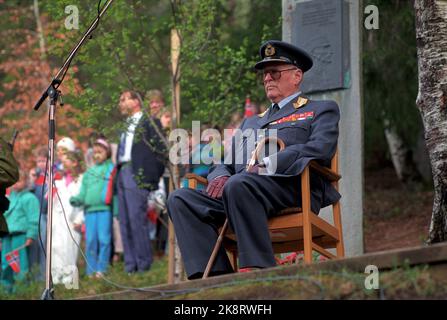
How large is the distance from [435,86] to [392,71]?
6.12 metres

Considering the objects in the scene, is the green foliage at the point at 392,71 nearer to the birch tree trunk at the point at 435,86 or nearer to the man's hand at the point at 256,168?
the birch tree trunk at the point at 435,86

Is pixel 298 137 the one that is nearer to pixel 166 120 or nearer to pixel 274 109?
pixel 274 109

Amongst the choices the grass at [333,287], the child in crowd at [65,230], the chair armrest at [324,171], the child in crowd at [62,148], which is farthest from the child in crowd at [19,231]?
the grass at [333,287]

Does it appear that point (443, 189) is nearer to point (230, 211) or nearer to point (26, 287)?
point (230, 211)

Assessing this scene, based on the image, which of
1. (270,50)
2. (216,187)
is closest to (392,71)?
(270,50)

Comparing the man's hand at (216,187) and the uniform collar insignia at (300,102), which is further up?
the uniform collar insignia at (300,102)

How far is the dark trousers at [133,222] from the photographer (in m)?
12.1

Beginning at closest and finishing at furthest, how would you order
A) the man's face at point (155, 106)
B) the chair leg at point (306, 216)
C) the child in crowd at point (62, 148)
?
the chair leg at point (306, 216) → the man's face at point (155, 106) → the child in crowd at point (62, 148)

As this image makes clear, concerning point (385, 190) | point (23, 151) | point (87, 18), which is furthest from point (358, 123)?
point (23, 151)

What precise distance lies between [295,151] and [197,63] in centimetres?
360

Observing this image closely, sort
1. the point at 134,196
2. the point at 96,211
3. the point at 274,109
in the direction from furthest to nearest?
the point at 96,211
the point at 134,196
the point at 274,109

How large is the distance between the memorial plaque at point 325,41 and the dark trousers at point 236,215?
5.67 feet

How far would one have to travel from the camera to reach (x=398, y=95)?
13.6 meters

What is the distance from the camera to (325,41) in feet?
28.6
